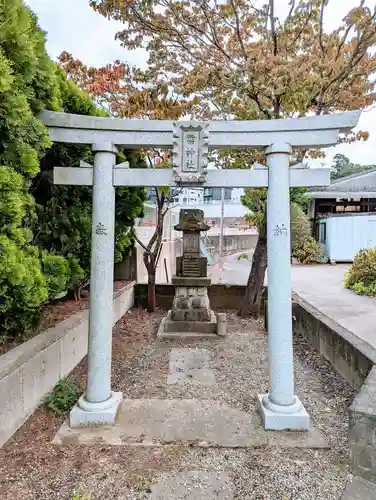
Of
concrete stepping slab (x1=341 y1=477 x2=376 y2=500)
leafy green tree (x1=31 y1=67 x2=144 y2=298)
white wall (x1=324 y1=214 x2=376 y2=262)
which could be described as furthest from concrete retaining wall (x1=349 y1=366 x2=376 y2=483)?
white wall (x1=324 y1=214 x2=376 y2=262)

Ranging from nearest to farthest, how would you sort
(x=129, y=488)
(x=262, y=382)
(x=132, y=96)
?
(x=129, y=488), (x=262, y=382), (x=132, y=96)

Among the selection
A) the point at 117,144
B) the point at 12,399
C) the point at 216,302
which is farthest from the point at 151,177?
the point at 216,302

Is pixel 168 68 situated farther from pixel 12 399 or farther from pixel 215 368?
Answer: pixel 12 399

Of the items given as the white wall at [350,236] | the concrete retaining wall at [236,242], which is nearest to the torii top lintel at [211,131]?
the white wall at [350,236]

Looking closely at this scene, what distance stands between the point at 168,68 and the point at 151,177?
12.8ft

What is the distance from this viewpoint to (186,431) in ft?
8.62

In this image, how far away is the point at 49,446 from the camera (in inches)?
95.3

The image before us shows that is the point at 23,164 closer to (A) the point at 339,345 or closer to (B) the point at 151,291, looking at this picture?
(A) the point at 339,345

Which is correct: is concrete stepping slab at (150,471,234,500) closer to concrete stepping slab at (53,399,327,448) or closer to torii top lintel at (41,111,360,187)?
concrete stepping slab at (53,399,327,448)

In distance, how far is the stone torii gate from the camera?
277 centimetres

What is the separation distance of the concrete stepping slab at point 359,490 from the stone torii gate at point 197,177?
67 cm

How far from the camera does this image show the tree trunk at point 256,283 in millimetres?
6012

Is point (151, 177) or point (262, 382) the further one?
point (262, 382)

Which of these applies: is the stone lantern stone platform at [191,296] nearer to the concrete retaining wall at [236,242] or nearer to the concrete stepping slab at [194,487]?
the concrete stepping slab at [194,487]
